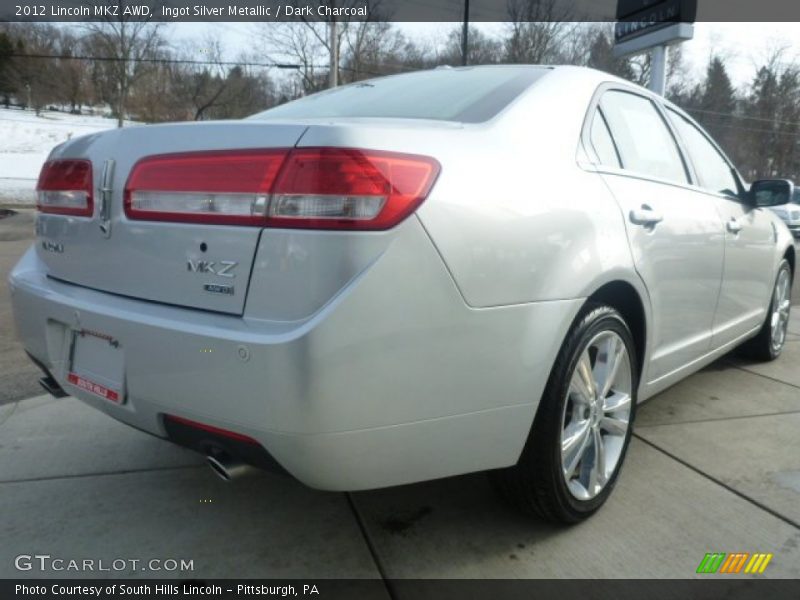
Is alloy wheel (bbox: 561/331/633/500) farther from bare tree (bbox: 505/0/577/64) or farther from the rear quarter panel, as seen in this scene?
bare tree (bbox: 505/0/577/64)

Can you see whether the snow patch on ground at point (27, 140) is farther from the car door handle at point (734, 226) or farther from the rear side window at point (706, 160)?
the car door handle at point (734, 226)

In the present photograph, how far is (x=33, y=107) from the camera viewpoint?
5481 centimetres

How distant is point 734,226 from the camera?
11.0 feet

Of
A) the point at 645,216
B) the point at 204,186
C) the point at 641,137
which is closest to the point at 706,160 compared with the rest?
the point at 641,137

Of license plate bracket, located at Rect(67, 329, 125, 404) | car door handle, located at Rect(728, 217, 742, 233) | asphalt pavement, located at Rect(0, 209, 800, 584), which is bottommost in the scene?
asphalt pavement, located at Rect(0, 209, 800, 584)

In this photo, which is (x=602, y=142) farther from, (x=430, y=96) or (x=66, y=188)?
(x=66, y=188)

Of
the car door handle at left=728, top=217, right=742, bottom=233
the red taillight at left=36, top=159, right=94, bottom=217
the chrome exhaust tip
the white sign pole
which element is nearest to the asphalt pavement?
the chrome exhaust tip

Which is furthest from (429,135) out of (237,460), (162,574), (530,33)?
(530,33)

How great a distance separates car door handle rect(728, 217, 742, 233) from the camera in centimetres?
330

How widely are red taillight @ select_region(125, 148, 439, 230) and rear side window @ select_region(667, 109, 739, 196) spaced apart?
2.09 metres

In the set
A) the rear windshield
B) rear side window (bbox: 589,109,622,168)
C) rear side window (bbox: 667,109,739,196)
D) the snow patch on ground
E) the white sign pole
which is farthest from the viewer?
the snow patch on ground

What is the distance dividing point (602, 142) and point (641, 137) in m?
0.49

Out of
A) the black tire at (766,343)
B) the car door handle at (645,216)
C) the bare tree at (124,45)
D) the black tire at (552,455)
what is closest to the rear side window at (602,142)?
the car door handle at (645,216)

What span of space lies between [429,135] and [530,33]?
118ft
